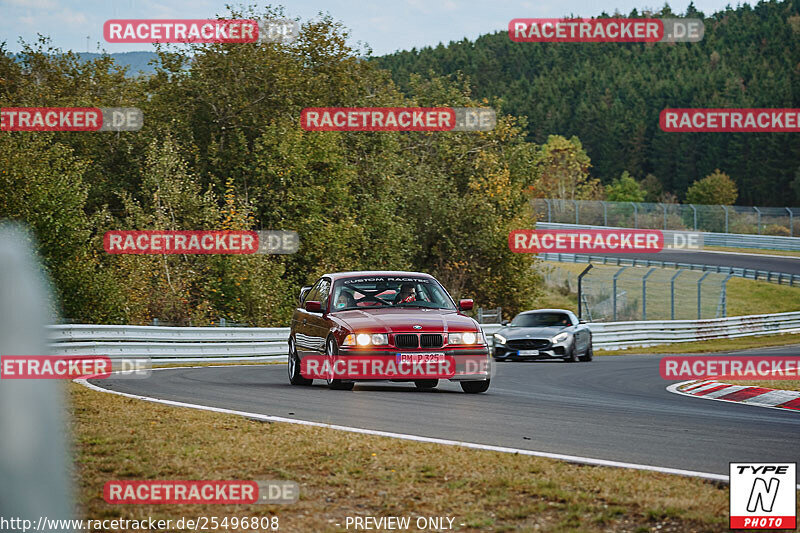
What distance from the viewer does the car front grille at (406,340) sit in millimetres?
Answer: 13699

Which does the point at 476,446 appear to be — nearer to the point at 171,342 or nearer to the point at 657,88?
the point at 171,342

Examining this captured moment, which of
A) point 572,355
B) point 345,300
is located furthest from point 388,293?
point 572,355

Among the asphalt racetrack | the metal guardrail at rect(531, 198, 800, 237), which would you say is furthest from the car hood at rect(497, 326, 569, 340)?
the metal guardrail at rect(531, 198, 800, 237)

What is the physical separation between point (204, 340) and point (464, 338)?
1334cm

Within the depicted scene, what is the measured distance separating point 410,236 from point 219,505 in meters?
41.8

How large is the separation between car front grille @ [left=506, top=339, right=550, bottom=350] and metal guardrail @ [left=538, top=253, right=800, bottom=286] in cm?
2900

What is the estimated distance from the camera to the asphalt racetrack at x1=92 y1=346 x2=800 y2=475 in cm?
880

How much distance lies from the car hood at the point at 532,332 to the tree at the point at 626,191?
373 ft

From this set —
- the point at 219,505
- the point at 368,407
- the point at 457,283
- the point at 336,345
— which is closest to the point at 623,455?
the point at 219,505

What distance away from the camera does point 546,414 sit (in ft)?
38.3

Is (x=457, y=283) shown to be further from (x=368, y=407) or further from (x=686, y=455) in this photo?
(x=686, y=455)
